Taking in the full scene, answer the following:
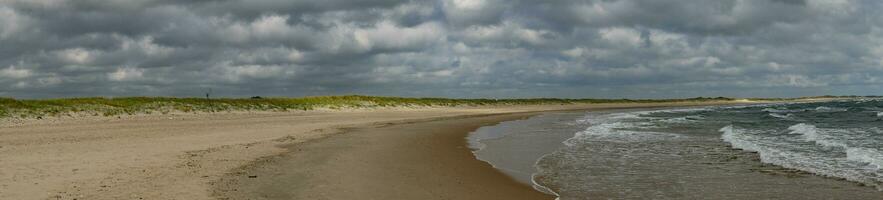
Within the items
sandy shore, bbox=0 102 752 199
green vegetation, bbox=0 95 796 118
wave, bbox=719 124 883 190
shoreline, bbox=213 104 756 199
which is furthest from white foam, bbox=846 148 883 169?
green vegetation, bbox=0 95 796 118

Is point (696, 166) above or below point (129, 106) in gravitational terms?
below

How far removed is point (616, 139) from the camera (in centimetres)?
2584

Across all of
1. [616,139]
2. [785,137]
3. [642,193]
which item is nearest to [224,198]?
[642,193]

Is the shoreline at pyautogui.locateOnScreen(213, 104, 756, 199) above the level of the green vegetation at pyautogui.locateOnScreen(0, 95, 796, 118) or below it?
below

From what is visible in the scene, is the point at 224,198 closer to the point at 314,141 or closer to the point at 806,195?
the point at 806,195

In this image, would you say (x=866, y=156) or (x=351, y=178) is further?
(x=866, y=156)

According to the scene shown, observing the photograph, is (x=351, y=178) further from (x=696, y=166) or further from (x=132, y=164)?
(x=696, y=166)

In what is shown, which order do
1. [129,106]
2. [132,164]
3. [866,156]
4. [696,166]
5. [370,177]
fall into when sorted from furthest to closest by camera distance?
[129,106], [866,156], [696,166], [132,164], [370,177]

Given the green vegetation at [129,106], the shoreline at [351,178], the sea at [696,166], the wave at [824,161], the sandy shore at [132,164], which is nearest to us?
the sandy shore at [132,164]

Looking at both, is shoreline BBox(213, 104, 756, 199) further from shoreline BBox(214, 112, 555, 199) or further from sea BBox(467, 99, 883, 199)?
sea BBox(467, 99, 883, 199)

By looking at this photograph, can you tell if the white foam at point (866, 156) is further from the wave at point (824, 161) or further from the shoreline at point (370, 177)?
the shoreline at point (370, 177)

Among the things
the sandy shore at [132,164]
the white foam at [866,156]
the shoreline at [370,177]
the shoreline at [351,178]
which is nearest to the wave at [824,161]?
the white foam at [866,156]

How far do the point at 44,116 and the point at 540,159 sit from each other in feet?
116

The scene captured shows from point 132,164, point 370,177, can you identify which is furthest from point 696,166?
point 132,164
